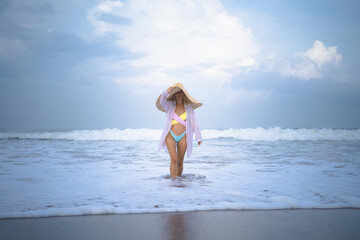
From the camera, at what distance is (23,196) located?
→ 14.4ft

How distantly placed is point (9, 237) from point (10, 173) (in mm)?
4585

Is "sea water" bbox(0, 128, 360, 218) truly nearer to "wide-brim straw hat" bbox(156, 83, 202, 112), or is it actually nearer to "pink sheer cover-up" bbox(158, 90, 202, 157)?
"pink sheer cover-up" bbox(158, 90, 202, 157)

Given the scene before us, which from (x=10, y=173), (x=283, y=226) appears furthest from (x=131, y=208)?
(x=10, y=173)

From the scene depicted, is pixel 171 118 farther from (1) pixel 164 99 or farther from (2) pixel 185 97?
(2) pixel 185 97

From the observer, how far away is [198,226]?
2959mm

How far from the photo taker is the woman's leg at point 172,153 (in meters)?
5.75

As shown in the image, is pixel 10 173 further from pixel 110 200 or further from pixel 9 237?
pixel 9 237

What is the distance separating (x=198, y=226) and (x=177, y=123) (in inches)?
121

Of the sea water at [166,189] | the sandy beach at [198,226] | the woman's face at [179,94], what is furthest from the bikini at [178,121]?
the sandy beach at [198,226]

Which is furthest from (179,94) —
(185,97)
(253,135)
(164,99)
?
(253,135)

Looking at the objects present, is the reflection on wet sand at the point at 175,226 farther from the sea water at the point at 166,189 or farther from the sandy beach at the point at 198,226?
the sea water at the point at 166,189

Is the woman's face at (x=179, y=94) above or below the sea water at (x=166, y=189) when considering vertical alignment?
above

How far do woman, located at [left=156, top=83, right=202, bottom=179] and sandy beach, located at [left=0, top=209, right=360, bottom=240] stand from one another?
245 cm

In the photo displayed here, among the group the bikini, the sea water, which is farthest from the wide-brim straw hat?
the sea water
